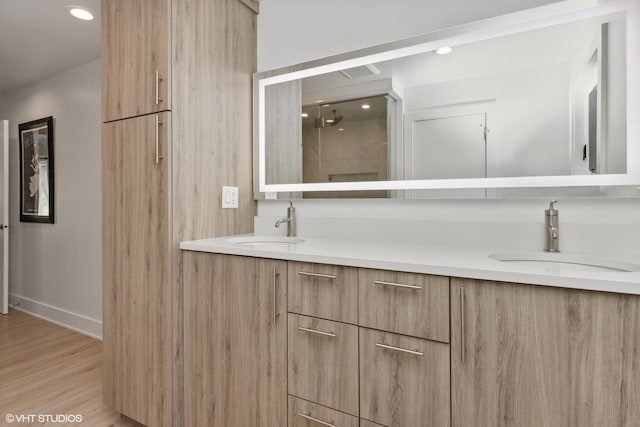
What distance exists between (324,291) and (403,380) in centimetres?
37

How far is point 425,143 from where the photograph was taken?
1.56 meters

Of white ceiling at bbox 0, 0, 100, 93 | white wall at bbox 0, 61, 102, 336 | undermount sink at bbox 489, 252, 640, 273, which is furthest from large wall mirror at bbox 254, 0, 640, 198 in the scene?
white wall at bbox 0, 61, 102, 336

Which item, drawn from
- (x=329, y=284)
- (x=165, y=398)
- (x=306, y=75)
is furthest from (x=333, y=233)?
(x=165, y=398)

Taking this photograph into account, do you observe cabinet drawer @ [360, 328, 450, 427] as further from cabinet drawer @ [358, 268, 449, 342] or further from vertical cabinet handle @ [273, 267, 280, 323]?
vertical cabinet handle @ [273, 267, 280, 323]

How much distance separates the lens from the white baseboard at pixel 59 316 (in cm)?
294

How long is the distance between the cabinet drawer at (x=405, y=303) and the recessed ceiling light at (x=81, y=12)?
7.90 ft

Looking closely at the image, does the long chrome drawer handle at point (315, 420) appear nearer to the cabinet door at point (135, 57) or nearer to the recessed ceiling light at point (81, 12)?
the cabinet door at point (135, 57)

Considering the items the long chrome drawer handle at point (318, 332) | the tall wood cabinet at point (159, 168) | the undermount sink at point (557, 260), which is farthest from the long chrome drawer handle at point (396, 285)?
the tall wood cabinet at point (159, 168)

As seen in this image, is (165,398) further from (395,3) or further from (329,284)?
(395,3)

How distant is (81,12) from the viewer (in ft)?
7.21

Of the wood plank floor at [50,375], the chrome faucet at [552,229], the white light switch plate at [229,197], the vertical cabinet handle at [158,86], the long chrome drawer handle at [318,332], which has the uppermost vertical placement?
the vertical cabinet handle at [158,86]

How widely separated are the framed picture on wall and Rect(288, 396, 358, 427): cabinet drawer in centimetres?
317

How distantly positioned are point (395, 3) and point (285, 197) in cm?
110

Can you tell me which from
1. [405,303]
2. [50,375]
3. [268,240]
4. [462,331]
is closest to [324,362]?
[405,303]
